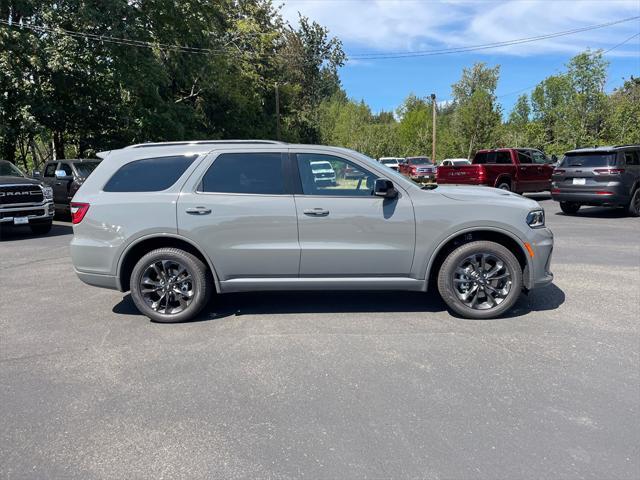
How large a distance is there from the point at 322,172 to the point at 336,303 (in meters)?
1.58

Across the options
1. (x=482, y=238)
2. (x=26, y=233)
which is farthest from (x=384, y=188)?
(x=26, y=233)

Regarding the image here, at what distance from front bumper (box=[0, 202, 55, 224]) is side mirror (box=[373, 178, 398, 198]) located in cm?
956

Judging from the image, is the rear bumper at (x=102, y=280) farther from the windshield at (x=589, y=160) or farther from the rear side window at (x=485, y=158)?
the rear side window at (x=485, y=158)

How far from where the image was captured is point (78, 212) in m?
5.11

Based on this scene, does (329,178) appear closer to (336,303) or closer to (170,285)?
(336,303)

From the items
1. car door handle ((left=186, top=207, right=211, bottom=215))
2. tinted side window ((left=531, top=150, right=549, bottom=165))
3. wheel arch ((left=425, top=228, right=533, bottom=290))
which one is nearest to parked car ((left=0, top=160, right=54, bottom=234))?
car door handle ((left=186, top=207, right=211, bottom=215))

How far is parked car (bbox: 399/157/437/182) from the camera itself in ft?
98.2

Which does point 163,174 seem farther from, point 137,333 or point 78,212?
point 137,333

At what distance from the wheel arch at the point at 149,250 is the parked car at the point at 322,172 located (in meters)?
1.39

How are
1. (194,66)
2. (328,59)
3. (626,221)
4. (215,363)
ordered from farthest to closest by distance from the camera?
(328,59) → (194,66) → (626,221) → (215,363)

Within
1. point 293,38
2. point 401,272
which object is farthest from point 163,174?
point 293,38

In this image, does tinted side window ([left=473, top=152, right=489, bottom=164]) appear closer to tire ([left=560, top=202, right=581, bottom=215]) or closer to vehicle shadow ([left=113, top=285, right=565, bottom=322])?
tire ([left=560, top=202, right=581, bottom=215])

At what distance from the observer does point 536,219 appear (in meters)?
5.05

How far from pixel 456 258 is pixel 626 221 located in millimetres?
9572
